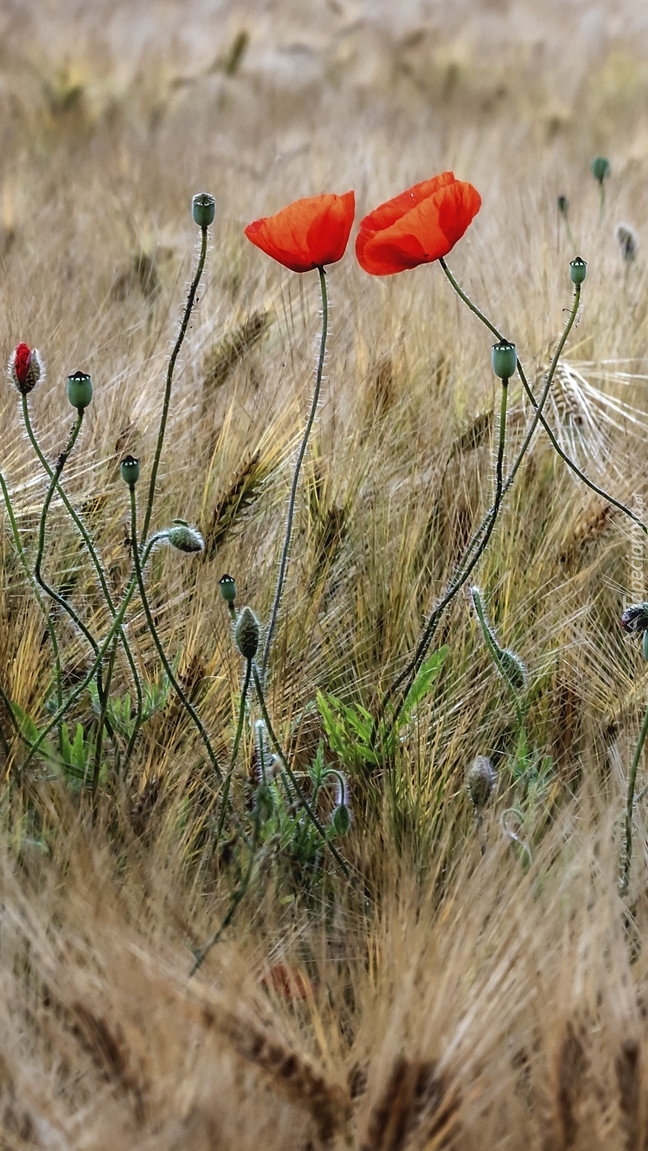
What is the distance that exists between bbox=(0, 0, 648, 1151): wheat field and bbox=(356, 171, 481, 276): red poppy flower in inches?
10.0

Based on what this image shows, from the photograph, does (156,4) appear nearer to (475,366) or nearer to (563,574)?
(475,366)

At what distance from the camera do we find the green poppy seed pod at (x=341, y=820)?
0.85 meters

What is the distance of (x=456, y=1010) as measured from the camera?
1.99 feet

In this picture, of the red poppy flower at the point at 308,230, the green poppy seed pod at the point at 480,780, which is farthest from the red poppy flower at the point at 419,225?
the green poppy seed pod at the point at 480,780

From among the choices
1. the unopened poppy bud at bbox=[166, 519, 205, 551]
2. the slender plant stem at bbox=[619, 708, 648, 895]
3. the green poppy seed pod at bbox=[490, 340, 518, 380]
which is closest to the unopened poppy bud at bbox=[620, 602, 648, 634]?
the slender plant stem at bbox=[619, 708, 648, 895]

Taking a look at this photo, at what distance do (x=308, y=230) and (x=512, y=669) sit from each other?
13.8 inches

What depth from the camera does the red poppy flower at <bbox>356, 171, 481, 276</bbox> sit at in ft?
2.67

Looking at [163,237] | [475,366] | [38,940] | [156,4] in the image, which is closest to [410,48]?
[156,4]

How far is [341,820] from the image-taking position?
0.85 metres

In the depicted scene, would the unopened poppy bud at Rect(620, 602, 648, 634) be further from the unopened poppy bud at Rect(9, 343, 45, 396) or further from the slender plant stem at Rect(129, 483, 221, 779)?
the unopened poppy bud at Rect(9, 343, 45, 396)

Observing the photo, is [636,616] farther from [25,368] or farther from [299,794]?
[25,368]

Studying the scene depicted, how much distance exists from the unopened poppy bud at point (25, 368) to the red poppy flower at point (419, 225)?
239 mm

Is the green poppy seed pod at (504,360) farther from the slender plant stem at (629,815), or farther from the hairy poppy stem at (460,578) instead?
the slender plant stem at (629,815)

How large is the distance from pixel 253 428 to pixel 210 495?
0.27 ft
